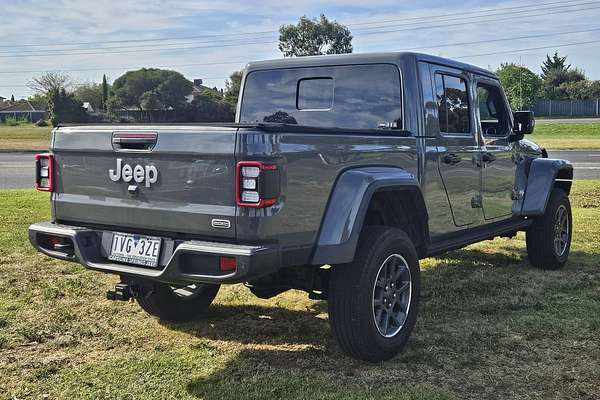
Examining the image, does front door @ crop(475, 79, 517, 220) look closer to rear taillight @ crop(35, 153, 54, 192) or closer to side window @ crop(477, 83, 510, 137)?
side window @ crop(477, 83, 510, 137)

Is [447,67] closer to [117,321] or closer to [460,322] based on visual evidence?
[460,322]

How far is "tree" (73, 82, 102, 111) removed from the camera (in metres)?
69.6

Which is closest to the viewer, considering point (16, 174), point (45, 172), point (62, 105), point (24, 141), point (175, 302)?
point (45, 172)

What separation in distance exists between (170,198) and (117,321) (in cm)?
173

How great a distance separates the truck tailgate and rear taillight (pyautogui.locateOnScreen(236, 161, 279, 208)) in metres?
0.06

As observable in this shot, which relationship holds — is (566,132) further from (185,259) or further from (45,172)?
(185,259)

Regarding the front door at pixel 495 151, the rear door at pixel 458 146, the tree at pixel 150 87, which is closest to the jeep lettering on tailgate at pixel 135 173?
the rear door at pixel 458 146

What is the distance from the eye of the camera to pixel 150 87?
2231 inches

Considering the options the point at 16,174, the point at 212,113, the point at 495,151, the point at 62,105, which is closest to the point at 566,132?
the point at 212,113

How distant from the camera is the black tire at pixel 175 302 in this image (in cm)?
476

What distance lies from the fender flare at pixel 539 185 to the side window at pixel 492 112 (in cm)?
53

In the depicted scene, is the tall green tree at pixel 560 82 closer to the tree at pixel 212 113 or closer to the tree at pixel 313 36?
the tree at pixel 313 36

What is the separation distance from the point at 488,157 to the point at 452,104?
2.10 feet

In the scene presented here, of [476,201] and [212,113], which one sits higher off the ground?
[212,113]
